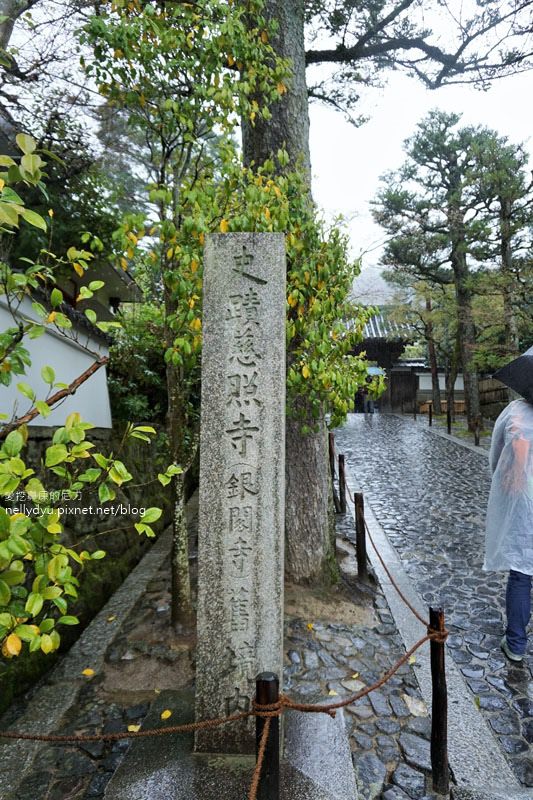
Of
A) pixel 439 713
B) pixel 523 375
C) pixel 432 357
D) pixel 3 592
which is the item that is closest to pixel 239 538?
pixel 3 592

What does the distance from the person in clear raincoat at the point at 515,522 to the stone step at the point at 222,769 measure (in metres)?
1.90

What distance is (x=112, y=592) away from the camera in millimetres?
5402

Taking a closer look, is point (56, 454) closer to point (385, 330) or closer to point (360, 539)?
point (360, 539)

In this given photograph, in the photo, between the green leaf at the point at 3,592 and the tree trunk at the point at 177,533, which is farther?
the tree trunk at the point at 177,533

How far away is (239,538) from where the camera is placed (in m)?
2.68

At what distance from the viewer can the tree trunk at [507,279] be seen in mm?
13911

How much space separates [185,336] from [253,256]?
123cm

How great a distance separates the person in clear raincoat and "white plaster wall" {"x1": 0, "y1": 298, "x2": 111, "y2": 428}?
403cm

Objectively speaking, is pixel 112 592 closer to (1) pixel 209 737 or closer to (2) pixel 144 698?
(2) pixel 144 698

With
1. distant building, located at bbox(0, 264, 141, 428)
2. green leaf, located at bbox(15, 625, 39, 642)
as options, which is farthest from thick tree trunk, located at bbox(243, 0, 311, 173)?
green leaf, located at bbox(15, 625, 39, 642)

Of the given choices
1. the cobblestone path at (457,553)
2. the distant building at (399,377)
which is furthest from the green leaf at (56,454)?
the distant building at (399,377)

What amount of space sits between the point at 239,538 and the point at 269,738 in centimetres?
98

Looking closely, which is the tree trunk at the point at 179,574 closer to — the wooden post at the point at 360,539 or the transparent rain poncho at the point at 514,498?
the wooden post at the point at 360,539

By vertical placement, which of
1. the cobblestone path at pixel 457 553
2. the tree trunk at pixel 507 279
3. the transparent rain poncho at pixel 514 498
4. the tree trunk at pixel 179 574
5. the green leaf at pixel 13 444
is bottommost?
the cobblestone path at pixel 457 553
